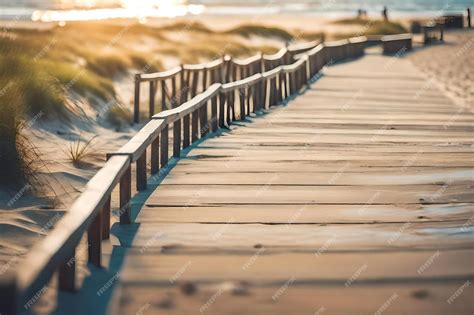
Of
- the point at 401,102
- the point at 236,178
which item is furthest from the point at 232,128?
the point at 401,102

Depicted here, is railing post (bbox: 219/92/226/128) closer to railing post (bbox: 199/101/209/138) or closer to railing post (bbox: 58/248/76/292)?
railing post (bbox: 199/101/209/138)

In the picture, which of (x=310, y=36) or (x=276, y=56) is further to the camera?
A: (x=310, y=36)

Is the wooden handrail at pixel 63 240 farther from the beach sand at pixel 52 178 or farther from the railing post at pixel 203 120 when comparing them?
the railing post at pixel 203 120

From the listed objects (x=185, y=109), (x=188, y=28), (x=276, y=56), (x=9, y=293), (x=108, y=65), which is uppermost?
(x=9, y=293)

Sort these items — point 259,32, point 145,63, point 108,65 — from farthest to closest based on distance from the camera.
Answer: point 259,32, point 145,63, point 108,65

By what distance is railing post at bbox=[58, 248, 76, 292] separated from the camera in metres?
3.96

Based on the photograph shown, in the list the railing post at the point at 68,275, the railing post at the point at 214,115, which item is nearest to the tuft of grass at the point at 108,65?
the railing post at the point at 214,115

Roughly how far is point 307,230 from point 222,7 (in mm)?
82730

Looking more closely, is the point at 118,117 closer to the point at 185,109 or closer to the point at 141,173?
the point at 185,109

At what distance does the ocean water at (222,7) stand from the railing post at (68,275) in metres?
62.5

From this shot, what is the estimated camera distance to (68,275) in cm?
402

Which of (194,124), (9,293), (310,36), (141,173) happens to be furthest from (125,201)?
(310,36)

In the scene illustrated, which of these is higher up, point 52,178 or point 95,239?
point 95,239

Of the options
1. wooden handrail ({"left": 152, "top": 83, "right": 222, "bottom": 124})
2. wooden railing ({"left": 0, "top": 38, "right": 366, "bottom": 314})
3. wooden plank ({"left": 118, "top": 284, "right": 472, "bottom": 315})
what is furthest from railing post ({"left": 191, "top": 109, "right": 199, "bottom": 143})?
wooden plank ({"left": 118, "top": 284, "right": 472, "bottom": 315})
